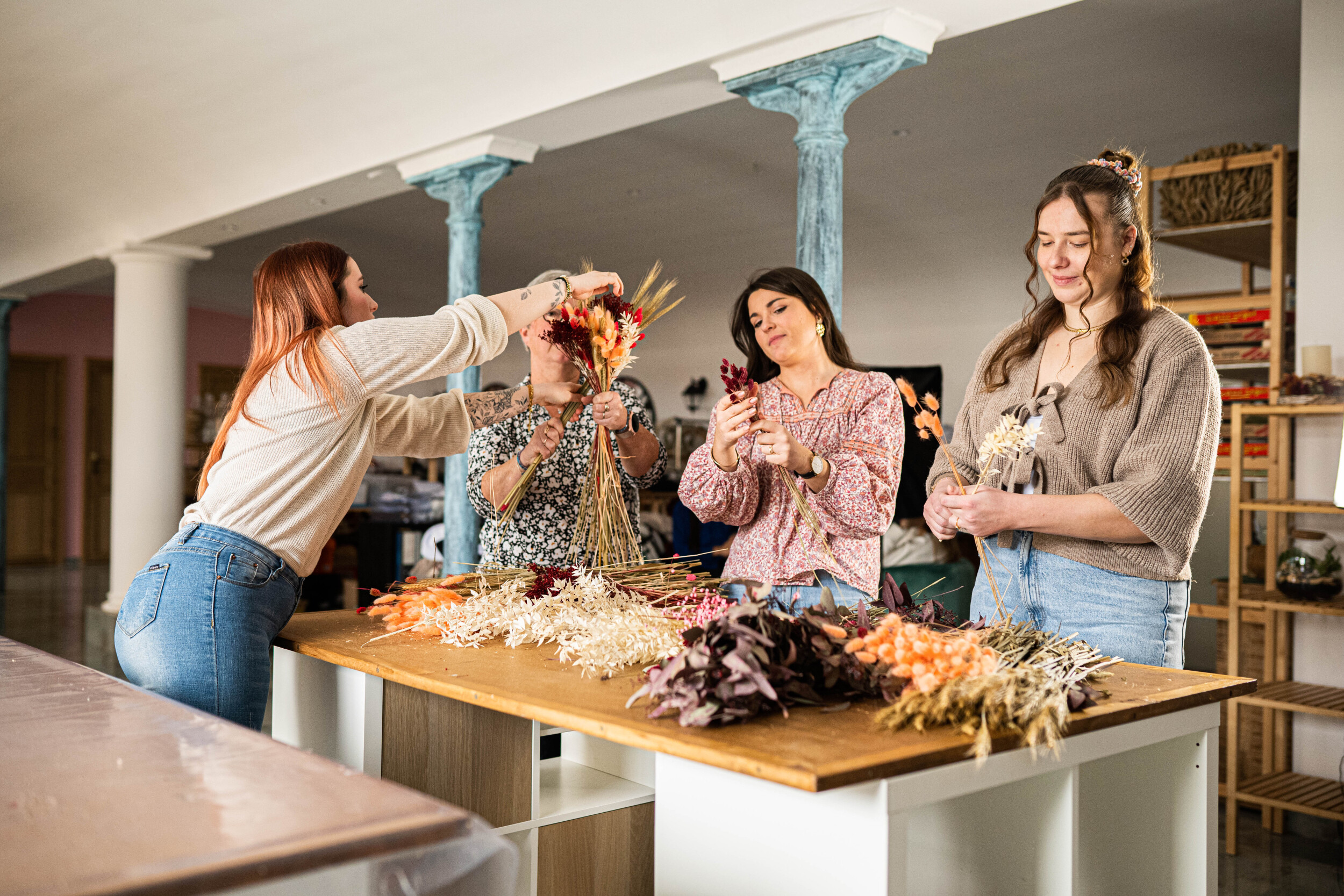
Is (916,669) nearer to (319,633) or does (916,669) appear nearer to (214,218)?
(319,633)

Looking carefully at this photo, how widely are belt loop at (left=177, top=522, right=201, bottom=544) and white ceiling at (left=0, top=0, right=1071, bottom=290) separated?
2.67 metres

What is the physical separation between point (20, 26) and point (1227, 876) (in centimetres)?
610

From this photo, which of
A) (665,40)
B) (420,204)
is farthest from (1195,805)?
(420,204)

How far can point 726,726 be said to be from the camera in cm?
135

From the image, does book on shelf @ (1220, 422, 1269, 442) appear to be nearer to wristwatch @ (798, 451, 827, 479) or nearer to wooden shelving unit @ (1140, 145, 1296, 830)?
wooden shelving unit @ (1140, 145, 1296, 830)

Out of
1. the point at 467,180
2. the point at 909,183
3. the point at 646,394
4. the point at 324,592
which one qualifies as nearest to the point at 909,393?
the point at 467,180

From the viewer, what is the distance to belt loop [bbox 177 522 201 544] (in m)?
1.90

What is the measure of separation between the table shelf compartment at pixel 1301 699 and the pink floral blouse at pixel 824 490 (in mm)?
2068

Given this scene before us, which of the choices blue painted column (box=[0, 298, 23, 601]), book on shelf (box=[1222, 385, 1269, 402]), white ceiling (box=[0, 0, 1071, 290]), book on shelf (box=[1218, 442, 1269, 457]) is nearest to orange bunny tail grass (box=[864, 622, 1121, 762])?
white ceiling (box=[0, 0, 1071, 290])

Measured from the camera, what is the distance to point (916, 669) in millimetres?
1395

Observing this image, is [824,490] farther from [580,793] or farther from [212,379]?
[212,379]

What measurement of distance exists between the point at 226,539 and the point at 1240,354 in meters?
3.81

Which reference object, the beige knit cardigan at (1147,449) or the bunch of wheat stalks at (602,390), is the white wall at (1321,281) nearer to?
the beige knit cardigan at (1147,449)

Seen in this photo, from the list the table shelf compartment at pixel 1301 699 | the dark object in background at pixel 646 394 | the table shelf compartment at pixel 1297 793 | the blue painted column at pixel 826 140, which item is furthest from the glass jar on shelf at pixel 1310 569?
the dark object in background at pixel 646 394
